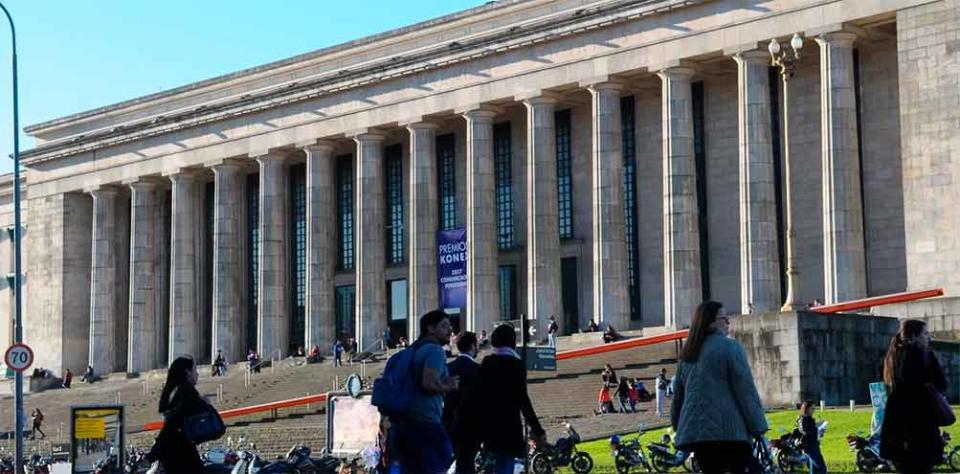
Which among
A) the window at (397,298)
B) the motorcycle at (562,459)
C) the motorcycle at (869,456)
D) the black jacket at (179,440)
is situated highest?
the window at (397,298)

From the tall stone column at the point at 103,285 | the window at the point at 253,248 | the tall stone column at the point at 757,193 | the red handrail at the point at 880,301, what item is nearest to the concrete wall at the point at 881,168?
the tall stone column at the point at 757,193

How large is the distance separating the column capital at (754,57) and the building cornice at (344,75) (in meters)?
2.37

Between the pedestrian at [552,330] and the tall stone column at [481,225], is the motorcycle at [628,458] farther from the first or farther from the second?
the tall stone column at [481,225]

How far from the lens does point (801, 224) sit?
58.3 meters

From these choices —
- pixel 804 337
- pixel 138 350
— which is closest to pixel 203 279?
pixel 138 350

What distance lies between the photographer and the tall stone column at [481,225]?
63656mm

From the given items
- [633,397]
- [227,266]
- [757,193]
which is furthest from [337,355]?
[633,397]

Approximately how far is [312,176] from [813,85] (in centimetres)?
2265

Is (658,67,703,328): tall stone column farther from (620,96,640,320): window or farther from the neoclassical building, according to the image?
(620,96,640,320): window

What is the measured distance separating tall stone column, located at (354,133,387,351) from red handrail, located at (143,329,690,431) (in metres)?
8.80

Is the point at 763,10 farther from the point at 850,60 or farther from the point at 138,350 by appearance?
the point at 138,350

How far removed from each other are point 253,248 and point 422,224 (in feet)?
42.4

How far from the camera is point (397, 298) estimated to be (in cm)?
7181

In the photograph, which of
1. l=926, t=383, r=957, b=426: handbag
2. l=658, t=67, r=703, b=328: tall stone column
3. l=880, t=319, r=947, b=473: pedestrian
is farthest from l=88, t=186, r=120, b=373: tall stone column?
l=926, t=383, r=957, b=426: handbag
